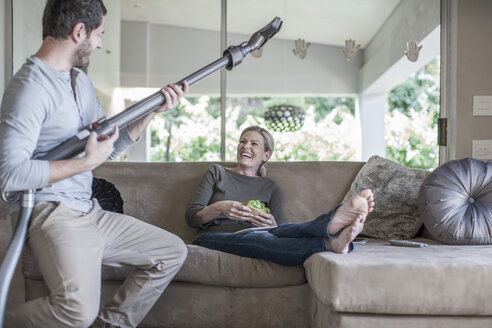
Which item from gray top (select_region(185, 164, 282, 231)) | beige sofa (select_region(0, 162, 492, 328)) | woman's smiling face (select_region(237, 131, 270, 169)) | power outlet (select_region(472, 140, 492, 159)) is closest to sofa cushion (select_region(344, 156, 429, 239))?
beige sofa (select_region(0, 162, 492, 328))

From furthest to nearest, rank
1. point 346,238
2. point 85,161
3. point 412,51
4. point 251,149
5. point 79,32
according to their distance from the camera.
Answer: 1. point 412,51
2. point 251,149
3. point 346,238
4. point 79,32
5. point 85,161

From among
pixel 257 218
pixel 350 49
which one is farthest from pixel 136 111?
pixel 350 49

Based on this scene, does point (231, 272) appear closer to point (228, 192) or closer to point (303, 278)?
point (303, 278)

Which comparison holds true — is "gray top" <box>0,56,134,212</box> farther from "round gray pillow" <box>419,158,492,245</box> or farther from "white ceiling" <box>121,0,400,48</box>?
"white ceiling" <box>121,0,400,48</box>

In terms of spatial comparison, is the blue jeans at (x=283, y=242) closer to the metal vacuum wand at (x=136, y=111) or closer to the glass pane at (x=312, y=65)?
the metal vacuum wand at (x=136, y=111)

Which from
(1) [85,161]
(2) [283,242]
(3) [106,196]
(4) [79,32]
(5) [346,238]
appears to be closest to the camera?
(1) [85,161]

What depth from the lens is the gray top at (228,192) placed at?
2607 mm

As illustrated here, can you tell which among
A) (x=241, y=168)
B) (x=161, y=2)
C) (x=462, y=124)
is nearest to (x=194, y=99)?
(x=161, y=2)

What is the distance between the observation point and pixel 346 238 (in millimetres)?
1941

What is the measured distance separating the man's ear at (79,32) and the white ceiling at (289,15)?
85.6 inches

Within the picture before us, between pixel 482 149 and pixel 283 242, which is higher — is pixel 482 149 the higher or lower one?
the higher one

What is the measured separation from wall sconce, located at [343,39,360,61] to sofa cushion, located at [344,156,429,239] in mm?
1248

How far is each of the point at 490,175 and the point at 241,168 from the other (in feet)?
3.97

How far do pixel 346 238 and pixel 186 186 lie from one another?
1.23m
